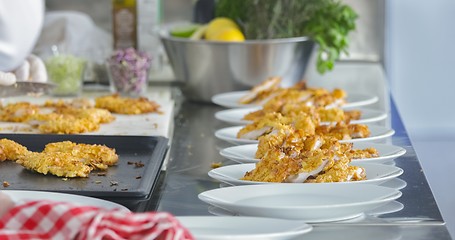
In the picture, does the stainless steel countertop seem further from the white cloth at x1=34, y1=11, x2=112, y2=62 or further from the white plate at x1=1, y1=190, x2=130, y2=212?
the white cloth at x1=34, y1=11, x2=112, y2=62

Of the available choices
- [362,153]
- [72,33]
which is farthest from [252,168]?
[72,33]

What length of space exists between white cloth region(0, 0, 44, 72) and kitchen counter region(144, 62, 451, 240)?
345 millimetres

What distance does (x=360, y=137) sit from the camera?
2.08 m

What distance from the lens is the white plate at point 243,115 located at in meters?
2.28

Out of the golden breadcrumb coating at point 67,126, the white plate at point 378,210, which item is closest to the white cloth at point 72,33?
the golden breadcrumb coating at point 67,126

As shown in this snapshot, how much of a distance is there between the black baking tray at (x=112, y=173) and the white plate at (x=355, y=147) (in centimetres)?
13

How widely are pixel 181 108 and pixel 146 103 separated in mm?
281

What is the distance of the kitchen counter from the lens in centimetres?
149

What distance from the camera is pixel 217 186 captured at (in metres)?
1.80

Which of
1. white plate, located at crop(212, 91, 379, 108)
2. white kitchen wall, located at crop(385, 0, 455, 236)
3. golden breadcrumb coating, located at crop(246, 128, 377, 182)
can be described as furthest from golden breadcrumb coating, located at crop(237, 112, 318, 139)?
white kitchen wall, located at crop(385, 0, 455, 236)

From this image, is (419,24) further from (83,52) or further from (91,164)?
(91,164)

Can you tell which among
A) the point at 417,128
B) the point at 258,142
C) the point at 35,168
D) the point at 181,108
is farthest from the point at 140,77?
the point at 417,128

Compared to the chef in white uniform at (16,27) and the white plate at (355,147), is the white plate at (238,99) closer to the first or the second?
the white plate at (355,147)

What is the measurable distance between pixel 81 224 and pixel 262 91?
132cm
